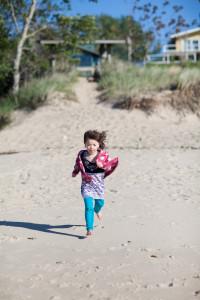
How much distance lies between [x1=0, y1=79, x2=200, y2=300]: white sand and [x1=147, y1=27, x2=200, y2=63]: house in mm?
23750

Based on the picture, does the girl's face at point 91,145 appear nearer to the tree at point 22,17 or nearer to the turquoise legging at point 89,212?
the turquoise legging at point 89,212

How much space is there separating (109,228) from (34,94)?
13947 millimetres

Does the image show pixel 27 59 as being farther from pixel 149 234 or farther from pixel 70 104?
pixel 149 234

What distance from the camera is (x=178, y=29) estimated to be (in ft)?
120

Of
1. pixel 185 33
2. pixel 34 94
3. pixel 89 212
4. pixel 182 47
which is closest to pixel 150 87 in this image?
pixel 34 94

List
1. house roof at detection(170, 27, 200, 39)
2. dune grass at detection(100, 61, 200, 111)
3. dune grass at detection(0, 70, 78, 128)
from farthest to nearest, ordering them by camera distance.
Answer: house roof at detection(170, 27, 200, 39), dune grass at detection(0, 70, 78, 128), dune grass at detection(100, 61, 200, 111)

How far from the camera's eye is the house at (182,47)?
39.0 meters

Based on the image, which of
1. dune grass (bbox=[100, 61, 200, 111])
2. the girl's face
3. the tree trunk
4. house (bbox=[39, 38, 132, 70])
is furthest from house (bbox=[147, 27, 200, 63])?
the girl's face

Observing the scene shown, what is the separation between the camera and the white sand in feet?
15.5

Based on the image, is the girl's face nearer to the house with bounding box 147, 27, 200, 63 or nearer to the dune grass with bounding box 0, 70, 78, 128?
the dune grass with bounding box 0, 70, 78, 128

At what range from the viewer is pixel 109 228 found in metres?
6.73

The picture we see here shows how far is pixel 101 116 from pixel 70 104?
1.67 m

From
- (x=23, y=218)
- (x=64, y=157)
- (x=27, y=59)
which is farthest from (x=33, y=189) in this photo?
(x=27, y=59)

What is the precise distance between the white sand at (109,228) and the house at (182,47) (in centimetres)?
2375
